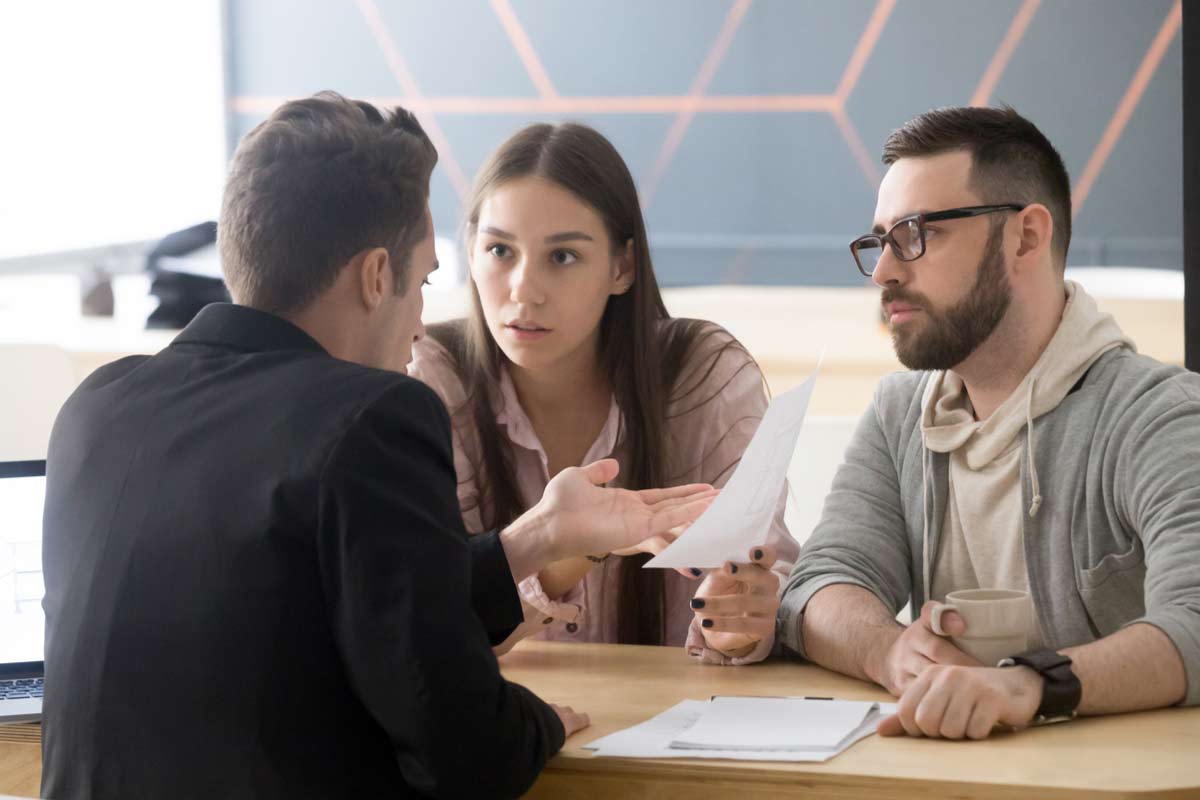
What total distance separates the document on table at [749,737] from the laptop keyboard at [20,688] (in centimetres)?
77

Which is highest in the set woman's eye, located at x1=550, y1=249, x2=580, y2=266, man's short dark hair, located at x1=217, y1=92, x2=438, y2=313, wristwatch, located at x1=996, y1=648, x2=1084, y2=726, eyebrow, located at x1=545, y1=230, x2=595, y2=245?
eyebrow, located at x1=545, y1=230, x2=595, y2=245

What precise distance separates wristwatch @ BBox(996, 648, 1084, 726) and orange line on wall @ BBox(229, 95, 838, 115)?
481 centimetres

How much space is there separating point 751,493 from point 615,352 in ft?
2.47

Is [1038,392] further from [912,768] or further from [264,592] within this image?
[264,592]

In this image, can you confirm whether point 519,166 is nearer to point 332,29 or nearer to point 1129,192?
point 1129,192

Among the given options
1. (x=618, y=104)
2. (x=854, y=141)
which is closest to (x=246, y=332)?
(x=854, y=141)

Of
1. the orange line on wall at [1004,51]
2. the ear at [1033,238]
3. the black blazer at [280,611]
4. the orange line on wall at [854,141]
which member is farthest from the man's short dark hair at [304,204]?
the orange line on wall at [854,141]

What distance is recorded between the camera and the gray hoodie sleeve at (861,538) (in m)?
1.78

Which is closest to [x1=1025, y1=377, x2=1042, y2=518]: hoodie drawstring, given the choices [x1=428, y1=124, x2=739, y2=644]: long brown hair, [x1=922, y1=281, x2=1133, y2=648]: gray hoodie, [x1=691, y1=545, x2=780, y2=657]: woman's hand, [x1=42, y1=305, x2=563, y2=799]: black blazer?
[x1=922, y1=281, x2=1133, y2=648]: gray hoodie

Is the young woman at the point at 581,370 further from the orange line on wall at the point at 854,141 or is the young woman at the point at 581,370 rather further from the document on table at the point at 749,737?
the orange line on wall at the point at 854,141

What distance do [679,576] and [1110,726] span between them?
34.5 inches

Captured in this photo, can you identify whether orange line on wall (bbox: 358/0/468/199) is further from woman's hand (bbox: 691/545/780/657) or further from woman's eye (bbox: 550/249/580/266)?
woman's hand (bbox: 691/545/780/657)

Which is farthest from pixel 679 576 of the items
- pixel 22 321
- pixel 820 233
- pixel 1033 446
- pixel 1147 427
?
pixel 820 233

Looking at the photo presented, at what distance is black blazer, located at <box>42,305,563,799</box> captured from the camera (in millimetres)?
1103
